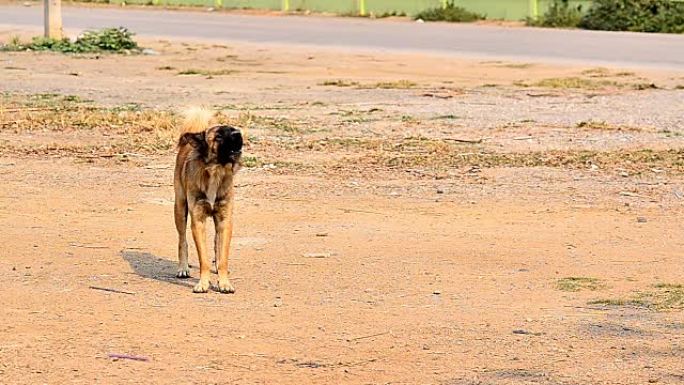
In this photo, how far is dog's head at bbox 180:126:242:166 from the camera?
8.86 meters

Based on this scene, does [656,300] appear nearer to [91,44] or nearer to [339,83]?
[339,83]

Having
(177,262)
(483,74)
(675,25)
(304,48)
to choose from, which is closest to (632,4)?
(675,25)

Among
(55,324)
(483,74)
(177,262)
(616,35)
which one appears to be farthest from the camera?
(616,35)

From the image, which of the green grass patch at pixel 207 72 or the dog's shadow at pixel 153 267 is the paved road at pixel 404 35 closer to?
the green grass patch at pixel 207 72

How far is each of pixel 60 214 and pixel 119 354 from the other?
4.42 metres

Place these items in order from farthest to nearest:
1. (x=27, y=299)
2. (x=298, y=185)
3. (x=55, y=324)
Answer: (x=298, y=185)
(x=27, y=299)
(x=55, y=324)

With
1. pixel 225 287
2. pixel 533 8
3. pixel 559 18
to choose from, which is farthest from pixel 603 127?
pixel 533 8

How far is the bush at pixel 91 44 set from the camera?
28.2m

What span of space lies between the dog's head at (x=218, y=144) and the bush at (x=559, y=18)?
28.9 meters

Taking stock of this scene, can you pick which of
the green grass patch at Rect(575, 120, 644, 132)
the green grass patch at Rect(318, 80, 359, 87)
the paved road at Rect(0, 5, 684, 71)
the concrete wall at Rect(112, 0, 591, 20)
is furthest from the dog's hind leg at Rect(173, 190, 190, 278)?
the concrete wall at Rect(112, 0, 591, 20)

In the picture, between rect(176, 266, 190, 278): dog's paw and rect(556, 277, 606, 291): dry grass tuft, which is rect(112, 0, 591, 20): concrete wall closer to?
rect(556, 277, 606, 291): dry grass tuft

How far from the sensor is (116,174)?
13633 millimetres

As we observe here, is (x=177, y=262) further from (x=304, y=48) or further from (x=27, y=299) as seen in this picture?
(x=304, y=48)

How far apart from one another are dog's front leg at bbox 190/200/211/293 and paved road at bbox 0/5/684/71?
56.0 feet
